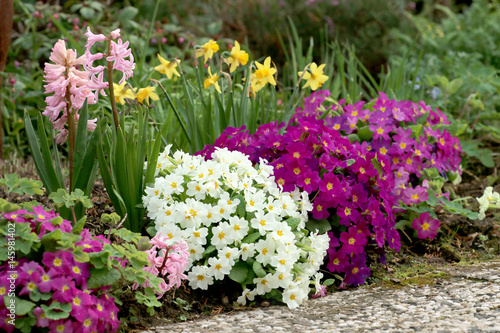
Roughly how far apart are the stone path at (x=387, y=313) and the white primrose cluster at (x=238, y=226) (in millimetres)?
125

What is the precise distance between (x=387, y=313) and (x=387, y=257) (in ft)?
2.63

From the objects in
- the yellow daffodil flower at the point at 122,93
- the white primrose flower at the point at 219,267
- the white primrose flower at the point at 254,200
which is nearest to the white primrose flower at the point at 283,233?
the white primrose flower at the point at 254,200

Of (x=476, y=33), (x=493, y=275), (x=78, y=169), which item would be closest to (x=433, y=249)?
(x=493, y=275)

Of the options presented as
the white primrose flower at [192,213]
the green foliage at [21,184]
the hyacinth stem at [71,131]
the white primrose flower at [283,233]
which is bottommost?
the white primrose flower at [283,233]

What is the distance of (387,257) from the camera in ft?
9.32

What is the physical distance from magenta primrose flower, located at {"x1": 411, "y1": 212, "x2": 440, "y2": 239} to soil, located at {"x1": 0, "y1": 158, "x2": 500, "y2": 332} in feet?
0.38

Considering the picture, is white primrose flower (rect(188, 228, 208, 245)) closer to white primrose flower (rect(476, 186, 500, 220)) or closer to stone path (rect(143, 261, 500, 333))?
stone path (rect(143, 261, 500, 333))

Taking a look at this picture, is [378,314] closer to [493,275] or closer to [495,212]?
[493,275]

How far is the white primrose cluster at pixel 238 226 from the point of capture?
219cm

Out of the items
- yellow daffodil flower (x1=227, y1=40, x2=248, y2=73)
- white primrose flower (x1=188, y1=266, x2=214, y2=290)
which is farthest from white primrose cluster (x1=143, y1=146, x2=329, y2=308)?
yellow daffodil flower (x1=227, y1=40, x2=248, y2=73)

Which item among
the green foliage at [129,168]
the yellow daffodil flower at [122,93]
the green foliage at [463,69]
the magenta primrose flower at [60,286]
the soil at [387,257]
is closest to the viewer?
the magenta primrose flower at [60,286]

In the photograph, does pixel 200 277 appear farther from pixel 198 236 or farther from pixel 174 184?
pixel 174 184

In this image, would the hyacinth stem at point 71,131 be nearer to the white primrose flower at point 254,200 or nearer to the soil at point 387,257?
the soil at point 387,257

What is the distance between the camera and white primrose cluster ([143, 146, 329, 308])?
219cm
